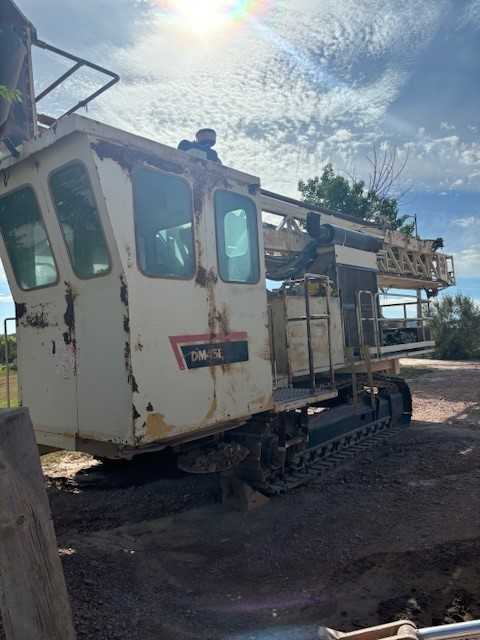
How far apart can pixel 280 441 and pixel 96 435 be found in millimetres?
2227

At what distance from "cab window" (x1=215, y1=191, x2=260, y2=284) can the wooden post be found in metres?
2.82

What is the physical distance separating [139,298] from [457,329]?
25395mm

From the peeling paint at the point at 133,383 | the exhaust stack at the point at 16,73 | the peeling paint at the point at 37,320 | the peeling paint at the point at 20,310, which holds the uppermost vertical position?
the exhaust stack at the point at 16,73

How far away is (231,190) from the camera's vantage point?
489cm

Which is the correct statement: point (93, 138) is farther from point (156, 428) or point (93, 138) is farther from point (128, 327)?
point (156, 428)

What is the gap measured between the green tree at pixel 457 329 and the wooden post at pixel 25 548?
1040 inches

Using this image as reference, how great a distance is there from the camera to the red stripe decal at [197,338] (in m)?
4.12

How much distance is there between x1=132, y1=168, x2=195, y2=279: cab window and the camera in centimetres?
406

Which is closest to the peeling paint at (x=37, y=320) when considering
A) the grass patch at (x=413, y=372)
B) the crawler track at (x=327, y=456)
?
the crawler track at (x=327, y=456)

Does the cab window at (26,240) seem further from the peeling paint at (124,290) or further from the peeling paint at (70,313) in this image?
the peeling paint at (124,290)

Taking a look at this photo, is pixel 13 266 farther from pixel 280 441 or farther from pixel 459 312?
pixel 459 312

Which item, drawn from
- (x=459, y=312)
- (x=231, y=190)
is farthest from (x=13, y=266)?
(x=459, y=312)

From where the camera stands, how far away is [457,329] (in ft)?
86.5

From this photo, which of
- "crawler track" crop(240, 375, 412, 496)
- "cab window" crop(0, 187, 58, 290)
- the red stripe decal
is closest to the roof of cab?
"cab window" crop(0, 187, 58, 290)
